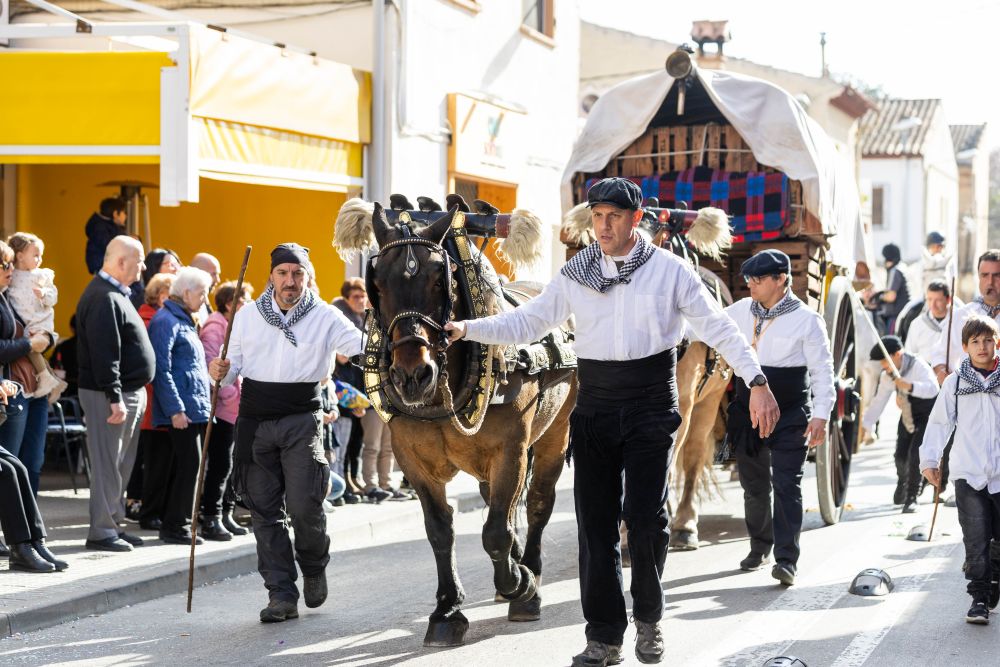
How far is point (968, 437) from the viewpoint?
7523 millimetres

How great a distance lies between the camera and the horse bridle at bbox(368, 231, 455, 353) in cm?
602

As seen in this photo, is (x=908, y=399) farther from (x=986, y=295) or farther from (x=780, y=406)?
(x=780, y=406)

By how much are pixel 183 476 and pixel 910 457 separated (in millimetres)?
5755

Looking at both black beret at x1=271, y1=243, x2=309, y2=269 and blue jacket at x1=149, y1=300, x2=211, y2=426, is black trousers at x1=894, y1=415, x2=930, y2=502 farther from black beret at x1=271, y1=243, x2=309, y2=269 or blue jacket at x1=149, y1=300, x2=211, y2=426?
black beret at x1=271, y1=243, x2=309, y2=269

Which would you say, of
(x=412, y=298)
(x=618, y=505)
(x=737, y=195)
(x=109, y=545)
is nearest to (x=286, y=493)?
(x=412, y=298)

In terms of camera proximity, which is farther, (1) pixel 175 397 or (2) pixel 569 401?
(1) pixel 175 397

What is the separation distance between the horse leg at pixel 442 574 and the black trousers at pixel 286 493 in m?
0.69

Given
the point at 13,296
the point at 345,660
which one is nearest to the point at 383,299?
the point at 345,660

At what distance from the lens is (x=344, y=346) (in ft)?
24.2

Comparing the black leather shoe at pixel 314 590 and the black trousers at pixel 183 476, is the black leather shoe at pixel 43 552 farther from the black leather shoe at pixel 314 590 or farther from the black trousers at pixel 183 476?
the black leather shoe at pixel 314 590

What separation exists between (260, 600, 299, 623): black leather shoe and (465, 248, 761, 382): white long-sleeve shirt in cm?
214

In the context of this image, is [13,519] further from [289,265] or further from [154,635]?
[289,265]

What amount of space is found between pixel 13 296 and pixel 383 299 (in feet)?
12.3

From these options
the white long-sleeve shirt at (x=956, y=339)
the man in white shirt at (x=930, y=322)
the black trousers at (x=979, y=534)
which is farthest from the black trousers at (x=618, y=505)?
the man in white shirt at (x=930, y=322)
